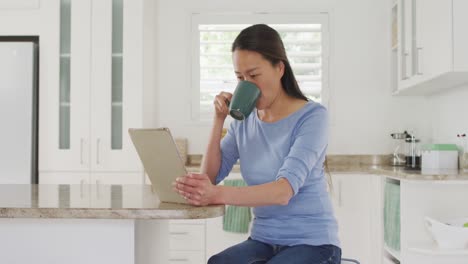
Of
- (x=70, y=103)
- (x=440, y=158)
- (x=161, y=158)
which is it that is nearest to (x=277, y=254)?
(x=161, y=158)

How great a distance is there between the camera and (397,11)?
4000 millimetres

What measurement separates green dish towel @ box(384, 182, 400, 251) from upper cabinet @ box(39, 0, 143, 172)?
1.53 m

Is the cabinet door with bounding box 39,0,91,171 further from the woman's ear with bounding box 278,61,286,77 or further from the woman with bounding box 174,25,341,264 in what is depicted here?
the woman's ear with bounding box 278,61,286,77

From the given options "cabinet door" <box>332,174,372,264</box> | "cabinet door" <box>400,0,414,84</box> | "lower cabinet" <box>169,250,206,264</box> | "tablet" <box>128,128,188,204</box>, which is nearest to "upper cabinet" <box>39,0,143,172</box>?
"lower cabinet" <box>169,250,206,264</box>

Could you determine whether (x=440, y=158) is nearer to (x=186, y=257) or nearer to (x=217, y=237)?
(x=217, y=237)

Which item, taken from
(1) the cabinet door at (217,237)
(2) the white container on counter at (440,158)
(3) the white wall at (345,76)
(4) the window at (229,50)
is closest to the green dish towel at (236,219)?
(1) the cabinet door at (217,237)

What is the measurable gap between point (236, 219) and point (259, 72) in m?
2.16

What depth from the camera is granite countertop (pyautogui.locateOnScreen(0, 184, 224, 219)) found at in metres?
1.39

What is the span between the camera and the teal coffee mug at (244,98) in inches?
62.1

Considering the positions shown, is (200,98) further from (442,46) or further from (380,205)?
(442,46)

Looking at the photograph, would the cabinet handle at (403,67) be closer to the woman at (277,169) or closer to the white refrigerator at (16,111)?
the woman at (277,169)

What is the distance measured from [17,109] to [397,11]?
255 centimetres

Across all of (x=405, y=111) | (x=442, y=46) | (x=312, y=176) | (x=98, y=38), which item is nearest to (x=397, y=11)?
(x=405, y=111)

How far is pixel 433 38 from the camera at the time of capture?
3129 mm
